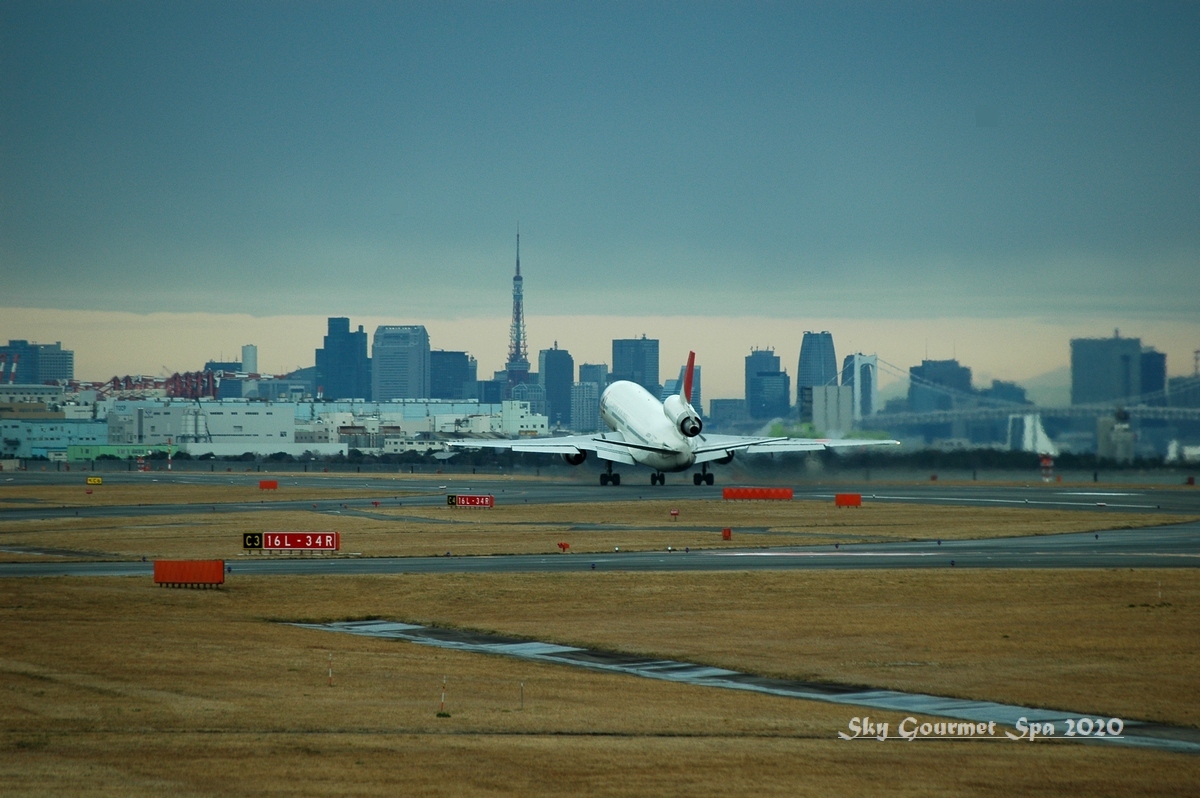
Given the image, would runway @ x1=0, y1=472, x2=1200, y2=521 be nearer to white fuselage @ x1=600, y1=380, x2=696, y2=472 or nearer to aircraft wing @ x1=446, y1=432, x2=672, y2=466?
white fuselage @ x1=600, y1=380, x2=696, y2=472

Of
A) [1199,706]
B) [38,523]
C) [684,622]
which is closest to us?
[1199,706]

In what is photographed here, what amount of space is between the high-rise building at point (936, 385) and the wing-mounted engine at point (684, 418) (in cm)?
4036

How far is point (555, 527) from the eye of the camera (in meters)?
74.6

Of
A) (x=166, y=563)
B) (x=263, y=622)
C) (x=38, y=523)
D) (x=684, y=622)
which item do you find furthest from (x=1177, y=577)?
(x=38, y=523)

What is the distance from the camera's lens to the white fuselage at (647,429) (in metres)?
109

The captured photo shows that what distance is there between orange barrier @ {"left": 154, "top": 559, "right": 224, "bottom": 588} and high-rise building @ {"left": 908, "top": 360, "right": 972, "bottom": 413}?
336 feet

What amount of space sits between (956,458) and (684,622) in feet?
296

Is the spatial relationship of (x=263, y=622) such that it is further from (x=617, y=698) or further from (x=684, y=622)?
(x=617, y=698)

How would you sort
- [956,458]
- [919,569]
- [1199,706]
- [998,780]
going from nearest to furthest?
[998,780] < [1199,706] < [919,569] < [956,458]

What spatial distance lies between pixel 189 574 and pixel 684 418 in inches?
2424

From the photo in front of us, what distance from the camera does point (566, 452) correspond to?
4906 inches

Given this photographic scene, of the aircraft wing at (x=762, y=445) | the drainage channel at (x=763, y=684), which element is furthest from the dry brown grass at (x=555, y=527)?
the drainage channel at (x=763, y=684)

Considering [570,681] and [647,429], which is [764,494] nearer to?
[647,429]

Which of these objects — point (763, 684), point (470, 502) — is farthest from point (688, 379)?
point (763, 684)
